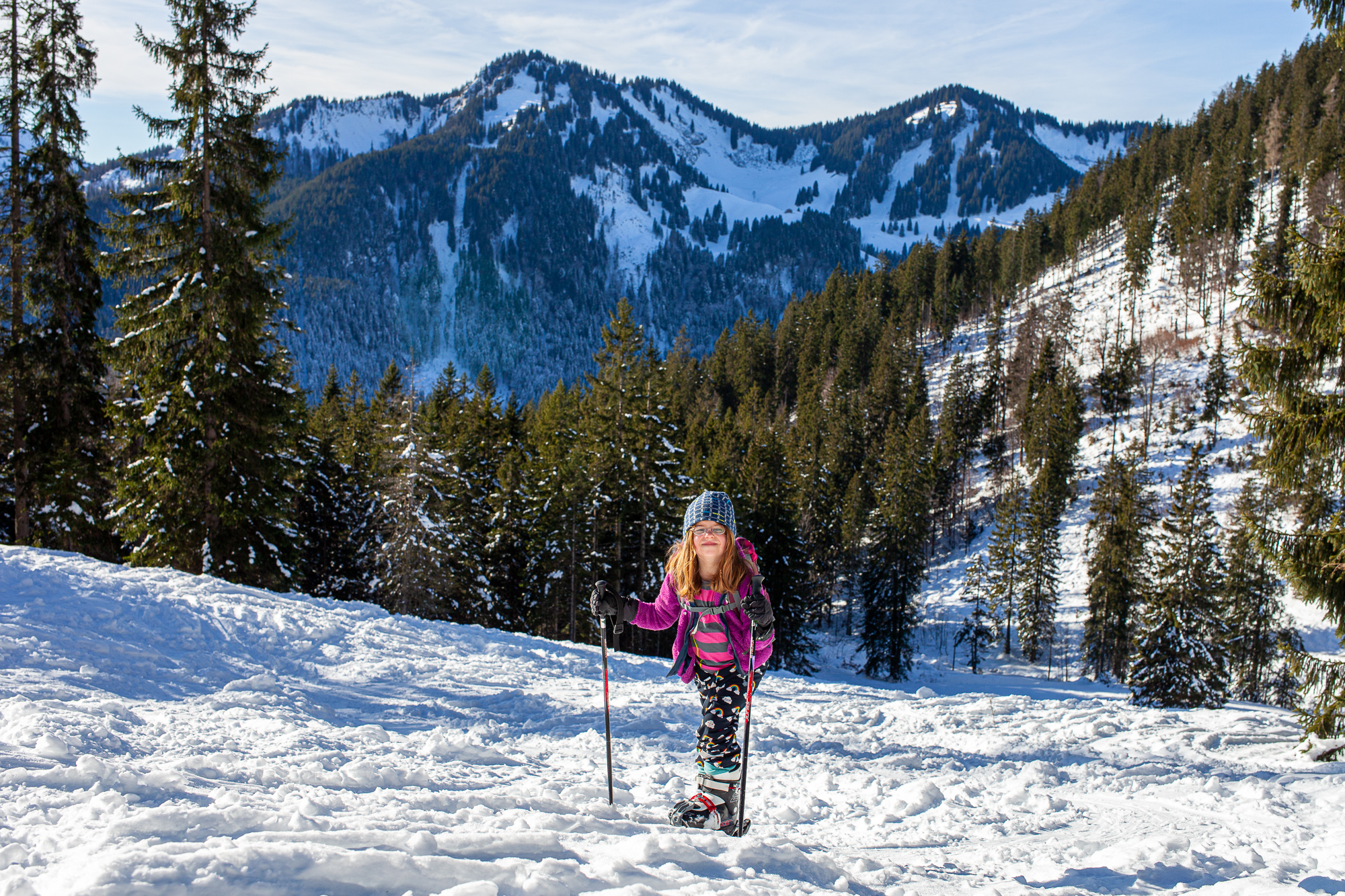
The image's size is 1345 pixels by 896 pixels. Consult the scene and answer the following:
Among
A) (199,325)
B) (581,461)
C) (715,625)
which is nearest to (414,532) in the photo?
(581,461)

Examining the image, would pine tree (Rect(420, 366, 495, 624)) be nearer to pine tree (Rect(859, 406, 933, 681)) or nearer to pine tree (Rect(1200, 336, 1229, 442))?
pine tree (Rect(859, 406, 933, 681))

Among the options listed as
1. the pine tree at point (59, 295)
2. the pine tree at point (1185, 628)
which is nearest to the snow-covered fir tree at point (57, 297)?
the pine tree at point (59, 295)

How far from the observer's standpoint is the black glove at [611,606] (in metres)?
4.93

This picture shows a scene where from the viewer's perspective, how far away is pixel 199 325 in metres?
16.3

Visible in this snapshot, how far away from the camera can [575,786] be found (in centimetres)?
556

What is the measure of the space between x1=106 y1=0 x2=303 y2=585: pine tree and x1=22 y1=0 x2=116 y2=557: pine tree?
9.09 feet

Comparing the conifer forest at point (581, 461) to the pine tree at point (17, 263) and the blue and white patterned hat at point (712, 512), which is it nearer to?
the pine tree at point (17, 263)

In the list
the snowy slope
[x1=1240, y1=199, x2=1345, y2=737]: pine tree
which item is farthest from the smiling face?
the snowy slope

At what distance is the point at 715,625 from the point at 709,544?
59cm

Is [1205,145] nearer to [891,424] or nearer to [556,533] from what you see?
[891,424]

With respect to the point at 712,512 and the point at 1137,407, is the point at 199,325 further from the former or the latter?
the point at 1137,407

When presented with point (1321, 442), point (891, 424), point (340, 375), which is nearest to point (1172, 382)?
point (891, 424)

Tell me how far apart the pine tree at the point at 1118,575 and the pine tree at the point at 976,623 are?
5599mm

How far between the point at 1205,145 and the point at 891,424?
8062 cm
